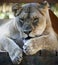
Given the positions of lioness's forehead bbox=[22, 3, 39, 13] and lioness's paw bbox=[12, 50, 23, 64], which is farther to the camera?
lioness's forehead bbox=[22, 3, 39, 13]

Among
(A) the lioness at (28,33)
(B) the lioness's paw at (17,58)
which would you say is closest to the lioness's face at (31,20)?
(A) the lioness at (28,33)

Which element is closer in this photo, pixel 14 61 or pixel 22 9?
pixel 14 61

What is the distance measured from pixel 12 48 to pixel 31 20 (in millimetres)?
213

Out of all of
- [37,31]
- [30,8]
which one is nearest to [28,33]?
[37,31]

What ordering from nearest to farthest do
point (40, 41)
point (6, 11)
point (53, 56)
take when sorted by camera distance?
point (53, 56), point (40, 41), point (6, 11)

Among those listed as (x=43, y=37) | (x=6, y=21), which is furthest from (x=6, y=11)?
(x=43, y=37)

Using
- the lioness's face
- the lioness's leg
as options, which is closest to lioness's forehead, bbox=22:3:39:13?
the lioness's face

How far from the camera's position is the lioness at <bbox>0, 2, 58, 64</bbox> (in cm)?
152

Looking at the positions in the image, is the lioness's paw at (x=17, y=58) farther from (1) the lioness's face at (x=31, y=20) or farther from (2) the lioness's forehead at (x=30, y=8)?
(2) the lioness's forehead at (x=30, y=8)

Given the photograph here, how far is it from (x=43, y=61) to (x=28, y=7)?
395 mm

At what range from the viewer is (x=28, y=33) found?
1.52 metres

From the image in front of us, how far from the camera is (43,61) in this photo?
4.88 feet

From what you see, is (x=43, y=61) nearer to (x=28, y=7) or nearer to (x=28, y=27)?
(x=28, y=27)

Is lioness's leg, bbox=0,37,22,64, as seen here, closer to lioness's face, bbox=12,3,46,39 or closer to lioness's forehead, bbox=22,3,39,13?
lioness's face, bbox=12,3,46,39
